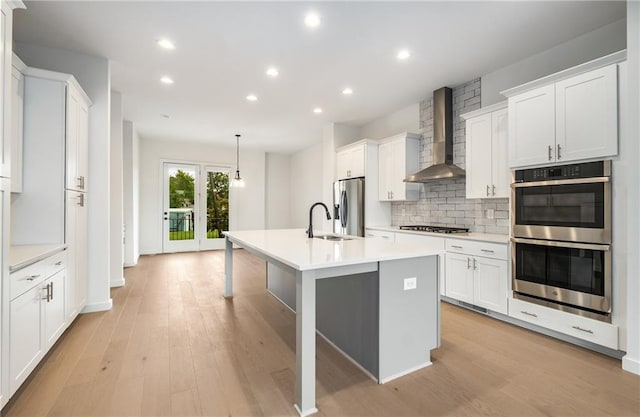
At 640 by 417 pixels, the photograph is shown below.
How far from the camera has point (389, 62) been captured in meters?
3.31

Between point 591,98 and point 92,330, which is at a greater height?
point 591,98

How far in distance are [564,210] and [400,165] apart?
233cm

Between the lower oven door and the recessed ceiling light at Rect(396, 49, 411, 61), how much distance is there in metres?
2.16

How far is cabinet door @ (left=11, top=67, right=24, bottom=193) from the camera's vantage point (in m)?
2.31

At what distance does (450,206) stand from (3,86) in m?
4.44

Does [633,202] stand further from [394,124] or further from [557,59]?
[394,124]

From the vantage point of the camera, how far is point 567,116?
98.1 inches

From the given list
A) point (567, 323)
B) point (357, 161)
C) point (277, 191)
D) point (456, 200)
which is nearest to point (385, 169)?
point (357, 161)

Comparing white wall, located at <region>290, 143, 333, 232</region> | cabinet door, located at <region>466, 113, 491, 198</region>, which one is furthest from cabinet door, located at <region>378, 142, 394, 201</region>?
white wall, located at <region>290, 143, 333, 232</region>

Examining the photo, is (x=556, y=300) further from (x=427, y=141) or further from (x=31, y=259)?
(x=31, y=259)

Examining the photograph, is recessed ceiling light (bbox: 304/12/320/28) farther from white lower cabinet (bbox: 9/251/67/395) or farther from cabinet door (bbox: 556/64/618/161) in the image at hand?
white lower cabinet (bbox: 9/251/67/395)

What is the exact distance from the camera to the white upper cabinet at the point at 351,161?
4992 millimetres

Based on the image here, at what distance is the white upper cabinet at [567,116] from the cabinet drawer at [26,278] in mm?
3935

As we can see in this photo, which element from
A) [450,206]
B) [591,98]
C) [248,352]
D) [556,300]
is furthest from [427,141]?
[248,352]
